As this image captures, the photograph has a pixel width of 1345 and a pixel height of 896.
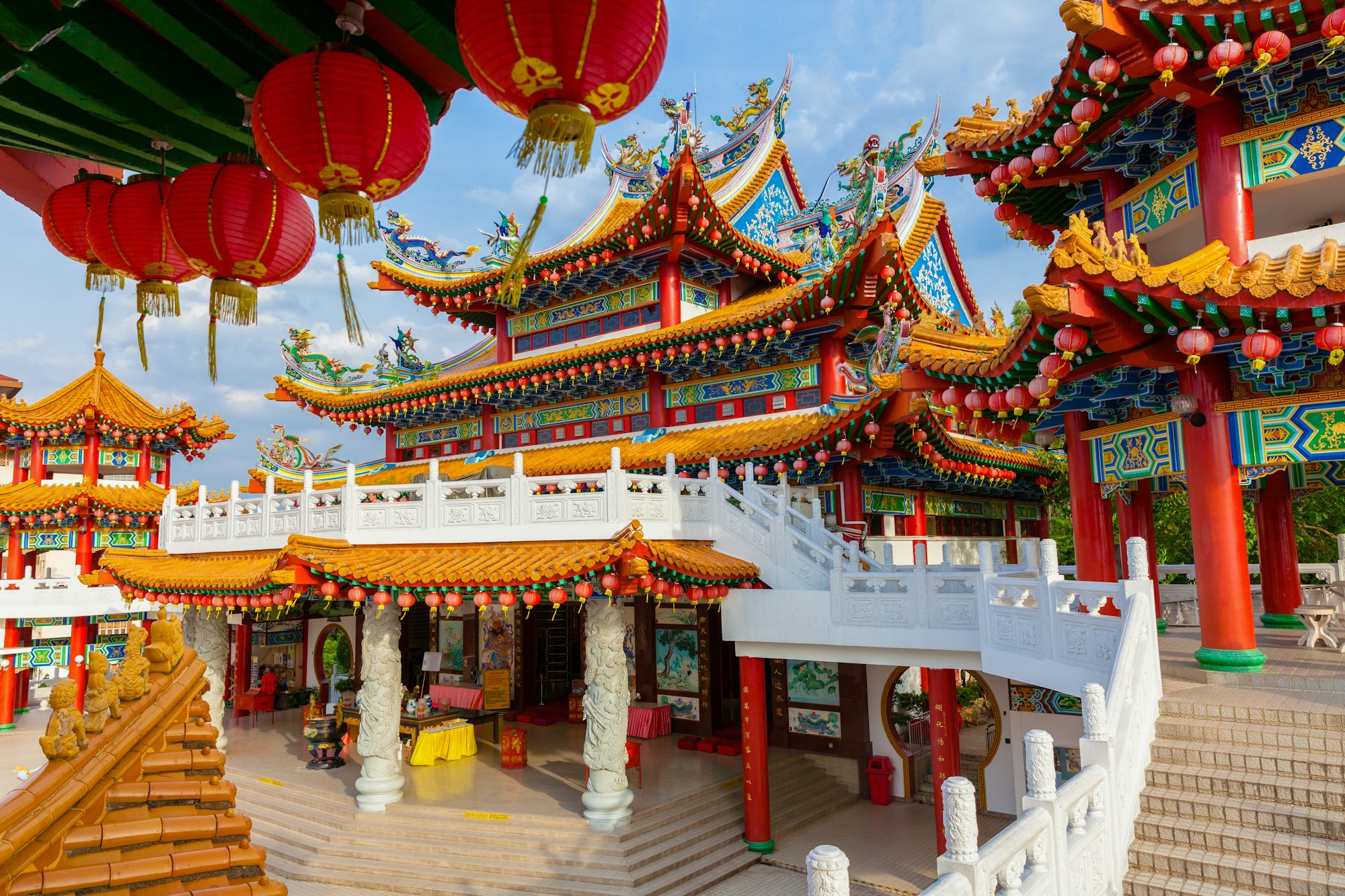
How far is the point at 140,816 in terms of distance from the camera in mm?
3600

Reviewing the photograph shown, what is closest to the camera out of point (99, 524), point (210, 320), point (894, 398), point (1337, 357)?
point (210, 320)

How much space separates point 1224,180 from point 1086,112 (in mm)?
1314

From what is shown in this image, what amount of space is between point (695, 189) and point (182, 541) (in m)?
11.0

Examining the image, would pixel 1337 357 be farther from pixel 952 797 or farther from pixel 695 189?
pixel 695 189

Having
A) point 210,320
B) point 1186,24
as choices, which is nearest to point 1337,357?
point 1186,24

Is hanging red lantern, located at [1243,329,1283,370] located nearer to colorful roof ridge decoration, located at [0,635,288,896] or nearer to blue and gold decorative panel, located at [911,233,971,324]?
colorful roof ridge decoration, located at [0,635,288,896]

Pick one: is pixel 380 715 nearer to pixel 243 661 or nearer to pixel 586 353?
pixel 586 353

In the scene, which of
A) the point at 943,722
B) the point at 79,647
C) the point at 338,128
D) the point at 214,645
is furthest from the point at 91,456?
the point at 338,128

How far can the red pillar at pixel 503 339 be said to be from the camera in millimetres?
18312

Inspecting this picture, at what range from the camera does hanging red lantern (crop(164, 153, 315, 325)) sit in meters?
3.68

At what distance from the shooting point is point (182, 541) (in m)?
14.5

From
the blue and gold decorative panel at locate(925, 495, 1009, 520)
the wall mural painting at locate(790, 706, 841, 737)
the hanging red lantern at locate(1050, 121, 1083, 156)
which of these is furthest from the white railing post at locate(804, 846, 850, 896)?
the blue and gold decorative panel at locate(925, 495, 1009, 520)

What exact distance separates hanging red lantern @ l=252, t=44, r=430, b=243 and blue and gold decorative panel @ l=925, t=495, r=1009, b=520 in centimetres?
1337

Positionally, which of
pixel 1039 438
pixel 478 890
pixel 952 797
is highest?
pixel 1039 438
